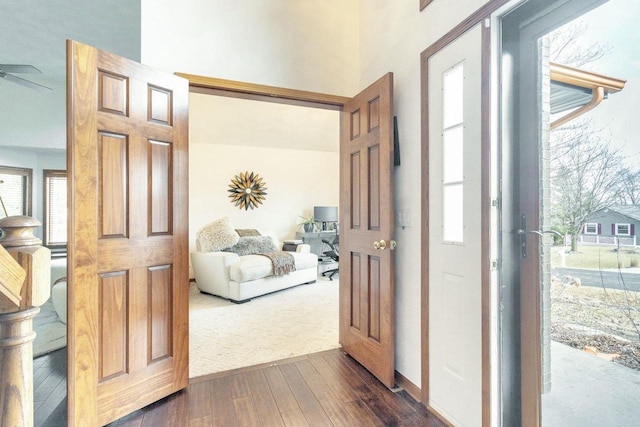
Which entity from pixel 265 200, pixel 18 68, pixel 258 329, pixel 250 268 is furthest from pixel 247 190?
pixel 18 68

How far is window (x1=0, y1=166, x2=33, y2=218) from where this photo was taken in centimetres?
573

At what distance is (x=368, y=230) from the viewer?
2256 mm

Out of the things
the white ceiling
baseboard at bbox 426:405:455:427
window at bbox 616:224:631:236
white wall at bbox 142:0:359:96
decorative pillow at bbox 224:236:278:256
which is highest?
the white ceiling

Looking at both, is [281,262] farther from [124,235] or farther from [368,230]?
[124,235]

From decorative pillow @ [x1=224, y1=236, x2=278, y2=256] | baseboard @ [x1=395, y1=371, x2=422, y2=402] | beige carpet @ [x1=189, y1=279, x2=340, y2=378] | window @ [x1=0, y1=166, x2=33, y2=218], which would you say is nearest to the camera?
baseboard @ [x1=395, y1=371, x2=422, y2=402]

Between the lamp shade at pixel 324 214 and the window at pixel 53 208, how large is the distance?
16.5ft

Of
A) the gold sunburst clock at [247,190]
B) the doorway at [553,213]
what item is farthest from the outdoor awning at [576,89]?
the gold sunburst clock at [247,190]

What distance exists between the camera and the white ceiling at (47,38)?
291 cm

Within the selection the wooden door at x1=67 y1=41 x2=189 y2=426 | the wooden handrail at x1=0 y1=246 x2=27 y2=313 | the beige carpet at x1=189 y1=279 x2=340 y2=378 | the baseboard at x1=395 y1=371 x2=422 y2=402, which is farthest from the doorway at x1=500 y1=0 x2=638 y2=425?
the wooden door at x1=67 y1=41 x2=189 y2=426

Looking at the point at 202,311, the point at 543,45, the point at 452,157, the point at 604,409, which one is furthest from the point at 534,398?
the point at 202,311

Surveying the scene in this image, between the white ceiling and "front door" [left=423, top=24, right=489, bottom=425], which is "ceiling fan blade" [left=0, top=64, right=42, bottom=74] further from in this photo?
"front door" [left=423, top=24, right=489, bottom=425]

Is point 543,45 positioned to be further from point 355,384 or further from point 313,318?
point 313,318

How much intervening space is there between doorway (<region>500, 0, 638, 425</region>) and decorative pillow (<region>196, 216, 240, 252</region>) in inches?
146

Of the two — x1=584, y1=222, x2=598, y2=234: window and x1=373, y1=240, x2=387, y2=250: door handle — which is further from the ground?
x1=584, y1=222, x2=598, y2=234: window
